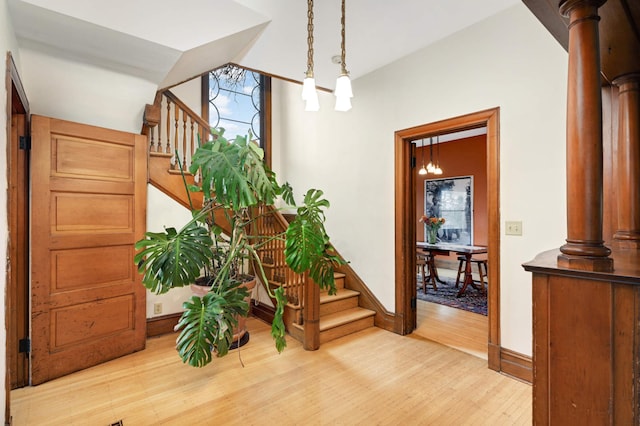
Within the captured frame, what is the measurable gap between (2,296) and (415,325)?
3185 millimetres

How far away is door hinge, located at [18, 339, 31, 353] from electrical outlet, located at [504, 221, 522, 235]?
11.8 feet

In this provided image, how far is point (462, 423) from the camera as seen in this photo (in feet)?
6.00

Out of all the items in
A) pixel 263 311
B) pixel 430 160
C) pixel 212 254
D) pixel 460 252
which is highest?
pixel 430 160

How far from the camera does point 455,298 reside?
4445 millimetres

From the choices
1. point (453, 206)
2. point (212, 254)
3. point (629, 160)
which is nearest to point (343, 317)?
point (212, 254)

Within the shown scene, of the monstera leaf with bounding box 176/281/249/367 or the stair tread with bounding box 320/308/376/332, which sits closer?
the monstera leaf with bounding box 176/281/249/367

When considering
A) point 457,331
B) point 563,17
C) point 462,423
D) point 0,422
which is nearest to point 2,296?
point 0,422

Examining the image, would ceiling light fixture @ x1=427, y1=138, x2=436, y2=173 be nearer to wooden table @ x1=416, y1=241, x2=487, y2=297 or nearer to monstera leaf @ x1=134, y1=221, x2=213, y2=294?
wooden table @ x1=416, y1=241, x2=487, y2=297

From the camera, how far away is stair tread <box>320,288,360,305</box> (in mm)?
3328

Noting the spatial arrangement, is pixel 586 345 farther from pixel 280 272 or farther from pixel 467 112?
pixel 280 272

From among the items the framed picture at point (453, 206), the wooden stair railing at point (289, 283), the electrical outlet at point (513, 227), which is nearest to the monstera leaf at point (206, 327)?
the wooden stair railing at point (289, 283)

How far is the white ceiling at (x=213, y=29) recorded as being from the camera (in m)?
1.99

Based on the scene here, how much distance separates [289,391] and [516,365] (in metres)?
1.70

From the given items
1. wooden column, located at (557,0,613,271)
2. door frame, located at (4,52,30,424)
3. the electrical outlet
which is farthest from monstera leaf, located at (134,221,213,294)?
the electrical outlet
